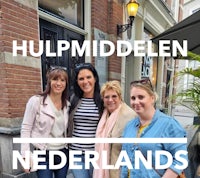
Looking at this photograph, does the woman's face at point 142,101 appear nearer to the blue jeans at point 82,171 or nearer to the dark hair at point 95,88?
the dark hair at point 95,88

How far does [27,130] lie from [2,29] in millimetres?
1470

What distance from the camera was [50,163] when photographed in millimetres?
2080

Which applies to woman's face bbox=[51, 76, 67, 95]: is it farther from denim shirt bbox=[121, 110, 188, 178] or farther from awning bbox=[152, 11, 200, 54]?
awning bbox=[152, 11, 200, 54]

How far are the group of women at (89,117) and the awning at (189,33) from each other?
1.54 m

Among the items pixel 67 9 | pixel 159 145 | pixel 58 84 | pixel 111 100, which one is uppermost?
pixel 67 9

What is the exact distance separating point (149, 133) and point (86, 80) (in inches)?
33.0

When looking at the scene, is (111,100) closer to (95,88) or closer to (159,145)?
(95,88)

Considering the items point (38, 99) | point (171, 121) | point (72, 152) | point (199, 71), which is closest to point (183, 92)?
point (199, 71)

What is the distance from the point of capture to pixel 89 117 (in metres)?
2.03

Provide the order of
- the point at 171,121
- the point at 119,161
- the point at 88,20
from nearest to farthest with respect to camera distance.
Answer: the point at 171,121, the point at 119,161, the point at 88,20

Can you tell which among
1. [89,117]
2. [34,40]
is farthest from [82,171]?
[34,40]

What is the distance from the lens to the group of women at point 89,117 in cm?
159

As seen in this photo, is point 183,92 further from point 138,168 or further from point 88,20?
point 88,20

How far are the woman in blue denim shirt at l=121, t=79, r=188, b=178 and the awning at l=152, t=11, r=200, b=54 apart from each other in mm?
1567
